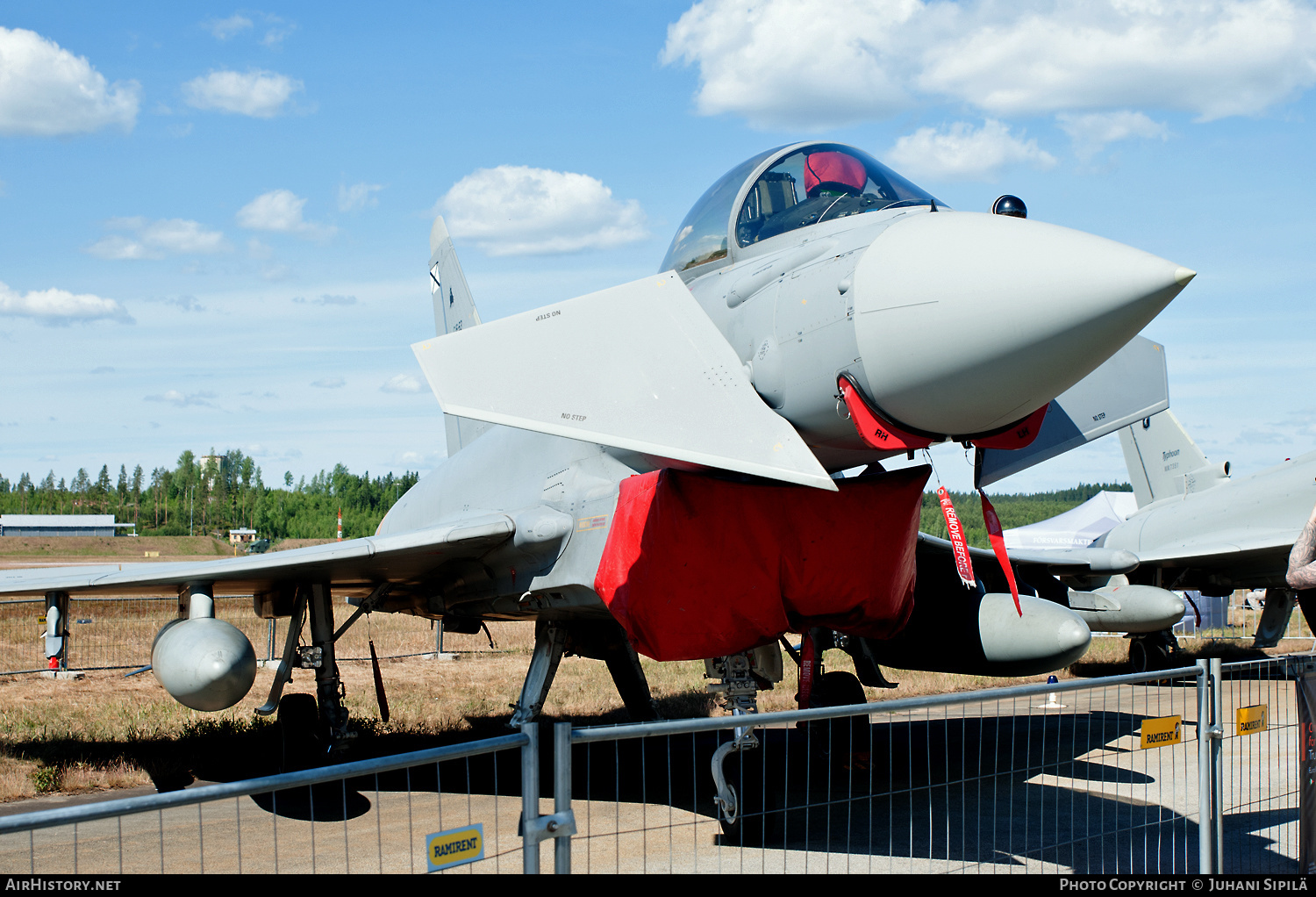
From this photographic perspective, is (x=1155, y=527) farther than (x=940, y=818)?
Yes

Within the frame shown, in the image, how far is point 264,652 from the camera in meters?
19.5

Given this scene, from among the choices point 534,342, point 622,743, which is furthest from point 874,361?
point 622,743

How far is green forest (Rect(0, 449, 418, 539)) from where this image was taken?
99.3m

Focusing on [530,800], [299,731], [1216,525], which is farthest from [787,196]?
[1216,525]

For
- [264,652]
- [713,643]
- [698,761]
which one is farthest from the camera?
[264,652]

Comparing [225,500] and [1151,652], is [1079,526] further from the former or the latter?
[225,500]

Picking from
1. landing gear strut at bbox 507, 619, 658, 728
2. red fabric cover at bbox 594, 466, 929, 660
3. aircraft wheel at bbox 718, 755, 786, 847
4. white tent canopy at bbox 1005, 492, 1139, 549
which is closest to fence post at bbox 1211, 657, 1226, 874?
red fabric cover at bbox 594, 466, 929, 660

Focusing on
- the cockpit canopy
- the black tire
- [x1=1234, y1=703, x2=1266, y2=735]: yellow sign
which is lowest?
the black tire

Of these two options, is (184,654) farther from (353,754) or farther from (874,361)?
(874,361)

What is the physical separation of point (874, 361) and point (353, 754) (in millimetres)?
7204

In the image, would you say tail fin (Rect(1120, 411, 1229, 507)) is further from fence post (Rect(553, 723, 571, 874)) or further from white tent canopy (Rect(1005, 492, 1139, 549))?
fence post (Rect(553, 723, 571, 874))

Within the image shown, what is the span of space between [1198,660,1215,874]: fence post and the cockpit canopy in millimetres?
2791

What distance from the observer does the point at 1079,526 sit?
35219 millimetres

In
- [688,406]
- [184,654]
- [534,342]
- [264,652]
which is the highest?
[534,342]
